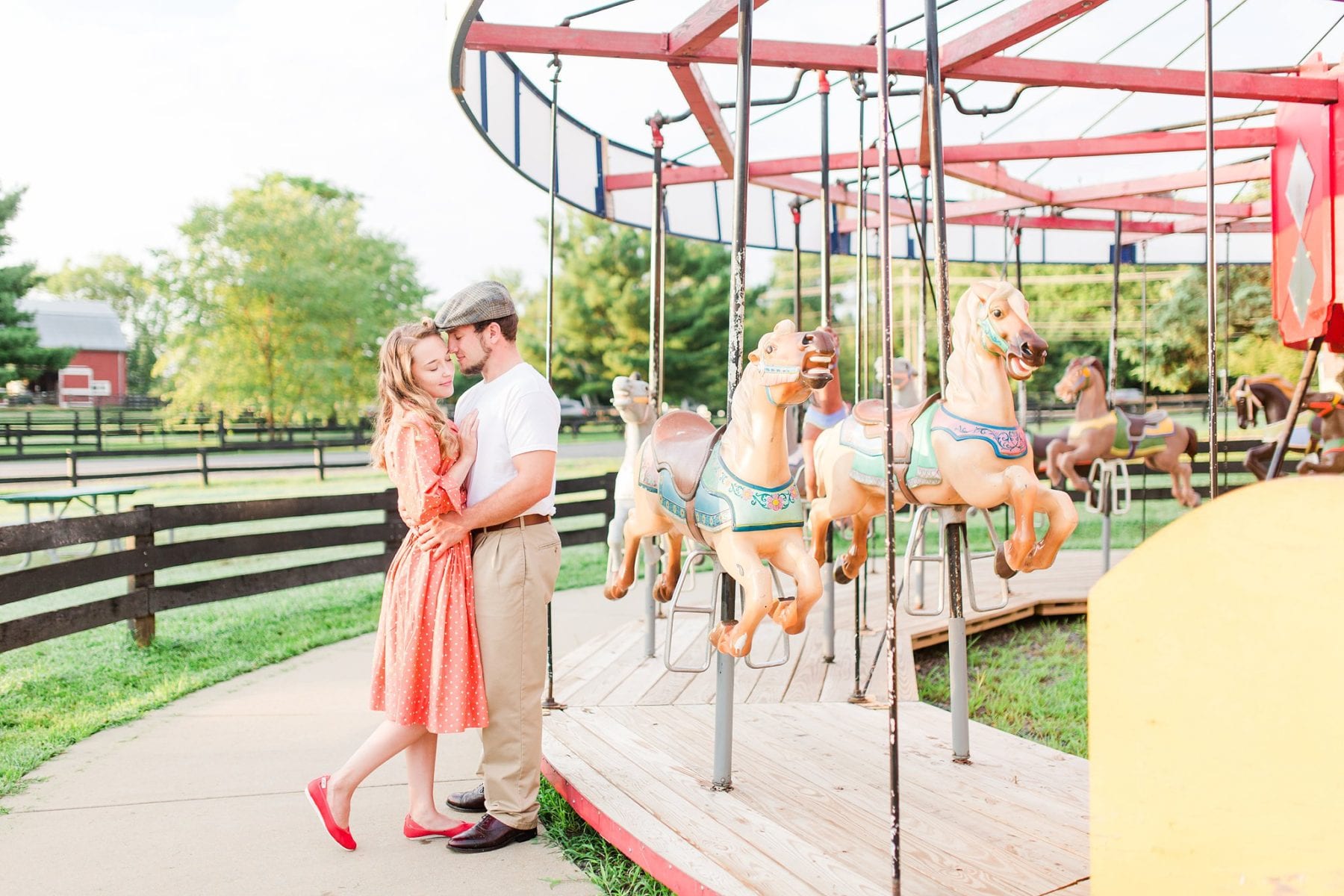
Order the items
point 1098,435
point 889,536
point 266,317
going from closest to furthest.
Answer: point 889,536 → point 1098,435 → point 266,317

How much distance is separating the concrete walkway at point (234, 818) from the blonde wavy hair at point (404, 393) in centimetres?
126

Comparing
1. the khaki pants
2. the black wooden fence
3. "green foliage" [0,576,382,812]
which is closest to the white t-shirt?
the khaki pants

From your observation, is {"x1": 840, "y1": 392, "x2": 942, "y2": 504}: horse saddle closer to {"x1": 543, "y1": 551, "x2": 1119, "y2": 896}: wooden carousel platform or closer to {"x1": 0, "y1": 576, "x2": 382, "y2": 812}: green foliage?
{"x1": 543, "y1": 551, "x2": 1119, "y2": 896}: wooden carousel platform

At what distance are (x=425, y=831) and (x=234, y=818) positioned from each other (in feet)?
2.69

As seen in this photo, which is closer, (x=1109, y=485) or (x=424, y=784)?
(x=424, y=784)

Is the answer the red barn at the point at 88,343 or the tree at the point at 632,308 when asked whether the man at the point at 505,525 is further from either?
the red barn at the point at 88,343

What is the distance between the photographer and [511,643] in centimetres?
290

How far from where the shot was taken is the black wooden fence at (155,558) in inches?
189

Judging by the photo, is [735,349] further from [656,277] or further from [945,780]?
[656,277]

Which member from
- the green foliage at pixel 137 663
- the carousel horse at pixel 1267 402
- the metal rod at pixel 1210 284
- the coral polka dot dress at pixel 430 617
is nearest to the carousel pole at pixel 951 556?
the metal rod at pixel 1210 284

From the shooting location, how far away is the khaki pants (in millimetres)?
2896

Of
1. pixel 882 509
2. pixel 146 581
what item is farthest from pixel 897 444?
pixel 146 581

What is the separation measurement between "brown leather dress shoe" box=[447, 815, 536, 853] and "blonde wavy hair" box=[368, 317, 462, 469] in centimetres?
116

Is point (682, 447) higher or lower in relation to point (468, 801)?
higher
